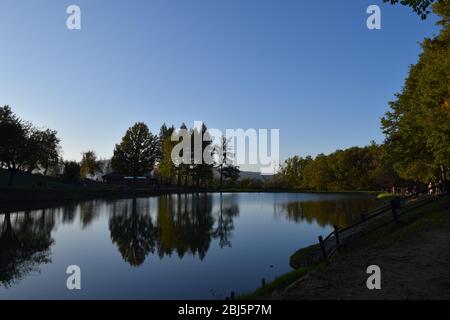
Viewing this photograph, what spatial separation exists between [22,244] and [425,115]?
29.1m

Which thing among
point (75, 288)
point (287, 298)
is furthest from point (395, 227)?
point (75, 288)

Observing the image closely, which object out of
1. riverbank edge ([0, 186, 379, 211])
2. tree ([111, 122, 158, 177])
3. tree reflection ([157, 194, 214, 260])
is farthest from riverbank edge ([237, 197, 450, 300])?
tree ([111, 122, 158, 177])

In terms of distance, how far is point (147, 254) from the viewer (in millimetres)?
21375

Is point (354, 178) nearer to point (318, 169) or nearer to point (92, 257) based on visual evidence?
point (318, 169)

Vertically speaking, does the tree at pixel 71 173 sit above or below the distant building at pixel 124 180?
above

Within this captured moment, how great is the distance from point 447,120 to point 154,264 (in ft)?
63.2

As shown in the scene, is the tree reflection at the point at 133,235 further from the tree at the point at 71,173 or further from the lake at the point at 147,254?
the tree at the point at 71,173

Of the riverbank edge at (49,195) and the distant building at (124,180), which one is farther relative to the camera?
the distant building at (124,180)

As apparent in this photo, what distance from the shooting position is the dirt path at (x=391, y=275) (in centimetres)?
916

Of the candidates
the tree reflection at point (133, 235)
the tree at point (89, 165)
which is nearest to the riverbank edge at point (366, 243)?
the tree reflection at point (133, 235)

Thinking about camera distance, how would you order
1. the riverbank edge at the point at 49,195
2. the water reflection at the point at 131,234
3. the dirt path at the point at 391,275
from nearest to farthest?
the dirt path at the point at 391,275 → the water reflection at the point at 131,234 → the riverbank edge at the point at 49,195

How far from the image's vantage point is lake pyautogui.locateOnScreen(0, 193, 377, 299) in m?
14.8

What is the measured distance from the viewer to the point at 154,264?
1902 cm

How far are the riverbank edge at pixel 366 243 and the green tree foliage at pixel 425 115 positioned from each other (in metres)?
4.82
